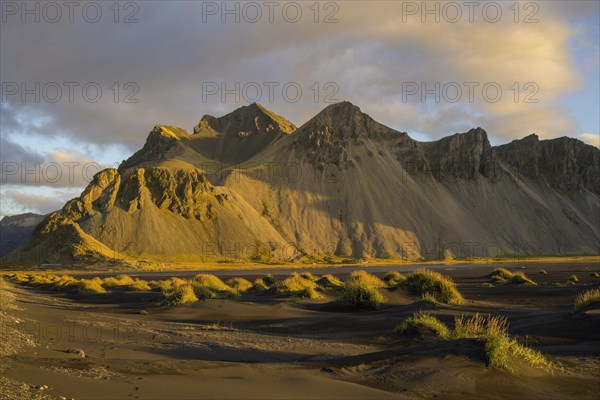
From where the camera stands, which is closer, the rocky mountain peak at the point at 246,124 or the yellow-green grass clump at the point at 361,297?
the yellow-green grass clump at the point at 361,297

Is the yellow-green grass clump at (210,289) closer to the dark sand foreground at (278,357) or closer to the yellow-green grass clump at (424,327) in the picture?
the dark sand foreground at (278,357)

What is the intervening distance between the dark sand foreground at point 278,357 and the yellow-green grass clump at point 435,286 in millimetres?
2410

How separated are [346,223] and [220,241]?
28716 mm

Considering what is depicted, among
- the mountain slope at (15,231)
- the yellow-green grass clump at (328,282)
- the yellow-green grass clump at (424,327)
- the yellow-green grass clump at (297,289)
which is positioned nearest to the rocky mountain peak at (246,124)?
the mountain slope at (15,231)

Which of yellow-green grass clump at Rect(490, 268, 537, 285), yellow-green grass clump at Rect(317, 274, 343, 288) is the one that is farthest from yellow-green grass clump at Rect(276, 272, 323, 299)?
yellow-green grass clump at Rect(490, 268, 537, 285)

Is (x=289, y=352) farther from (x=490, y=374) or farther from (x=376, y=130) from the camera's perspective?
(x=376, y=130)

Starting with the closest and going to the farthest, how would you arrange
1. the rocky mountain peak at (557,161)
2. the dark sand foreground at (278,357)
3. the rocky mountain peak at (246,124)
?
the dark sand foreground at (278,357)
the rocky mountain peak at (557,161)
the rocky mountain peak at (246,124)

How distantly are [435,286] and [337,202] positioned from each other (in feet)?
290

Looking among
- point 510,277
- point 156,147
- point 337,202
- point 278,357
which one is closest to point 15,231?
point 156,147

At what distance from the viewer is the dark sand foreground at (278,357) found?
884 centimetres

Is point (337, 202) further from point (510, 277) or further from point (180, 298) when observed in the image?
point (180, 298)

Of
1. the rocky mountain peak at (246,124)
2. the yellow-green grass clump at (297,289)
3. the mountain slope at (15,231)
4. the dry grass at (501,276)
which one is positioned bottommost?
the dry grass at (501,276)

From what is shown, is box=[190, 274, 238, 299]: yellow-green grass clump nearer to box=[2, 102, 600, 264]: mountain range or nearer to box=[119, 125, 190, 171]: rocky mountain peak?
box=[2, 102, 600, 264]: mountain range

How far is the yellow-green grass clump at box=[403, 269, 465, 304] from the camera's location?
26109mm
